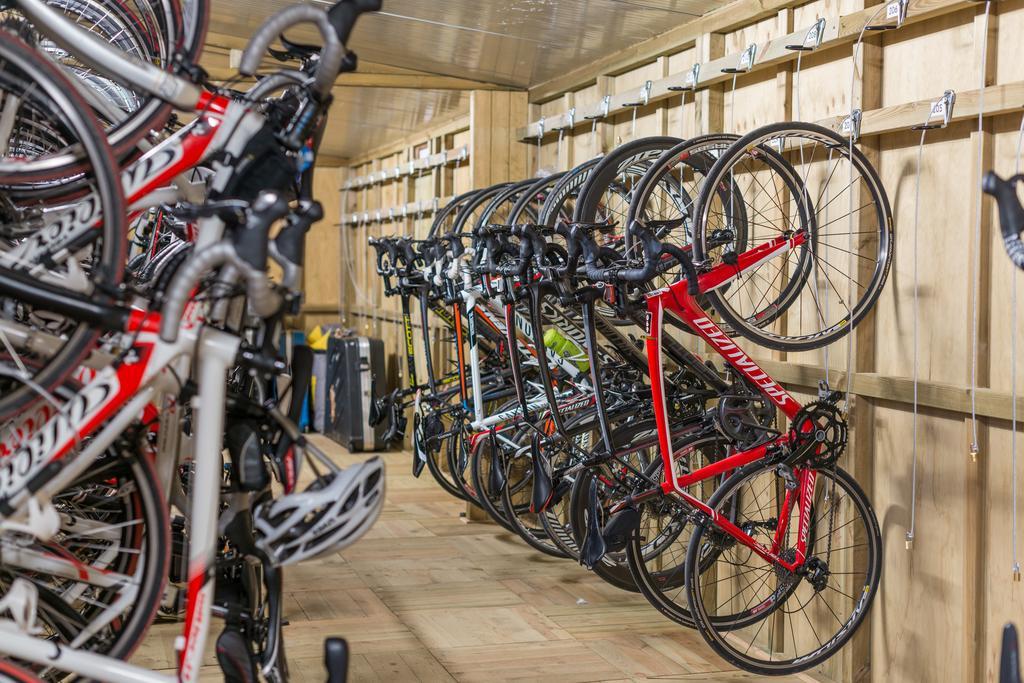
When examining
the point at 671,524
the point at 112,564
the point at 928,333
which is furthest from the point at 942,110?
the point at 112,564

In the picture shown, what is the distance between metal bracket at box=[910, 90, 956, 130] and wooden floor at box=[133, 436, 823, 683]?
Answer: 1.68 m

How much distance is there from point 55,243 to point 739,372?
2002 millimetres

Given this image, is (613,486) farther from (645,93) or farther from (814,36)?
(645,93)

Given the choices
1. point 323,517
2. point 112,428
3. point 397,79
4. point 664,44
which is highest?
point 397,79

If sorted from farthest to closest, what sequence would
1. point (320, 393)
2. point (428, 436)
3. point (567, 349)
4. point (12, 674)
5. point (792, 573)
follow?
point (320, 393)
point (428, 436)
point (567, 349)
point (792, 573)
point (12, 674)

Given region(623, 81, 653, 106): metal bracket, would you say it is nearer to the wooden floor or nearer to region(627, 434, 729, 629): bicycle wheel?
region(627, 434, 729, 629): bicycle wheel

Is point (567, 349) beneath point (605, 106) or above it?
beneath

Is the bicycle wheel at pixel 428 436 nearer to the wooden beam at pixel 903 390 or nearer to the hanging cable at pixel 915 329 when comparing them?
the wooden beam at pixel 903 390

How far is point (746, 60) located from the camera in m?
3.69

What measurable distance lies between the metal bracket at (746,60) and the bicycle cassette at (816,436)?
1161 millimetres

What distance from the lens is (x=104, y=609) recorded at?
2.21m

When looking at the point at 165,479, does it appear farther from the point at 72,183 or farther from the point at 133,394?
the point at 72,183

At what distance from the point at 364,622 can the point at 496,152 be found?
247cm

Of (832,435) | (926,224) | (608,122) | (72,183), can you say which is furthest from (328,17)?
(608,122)
